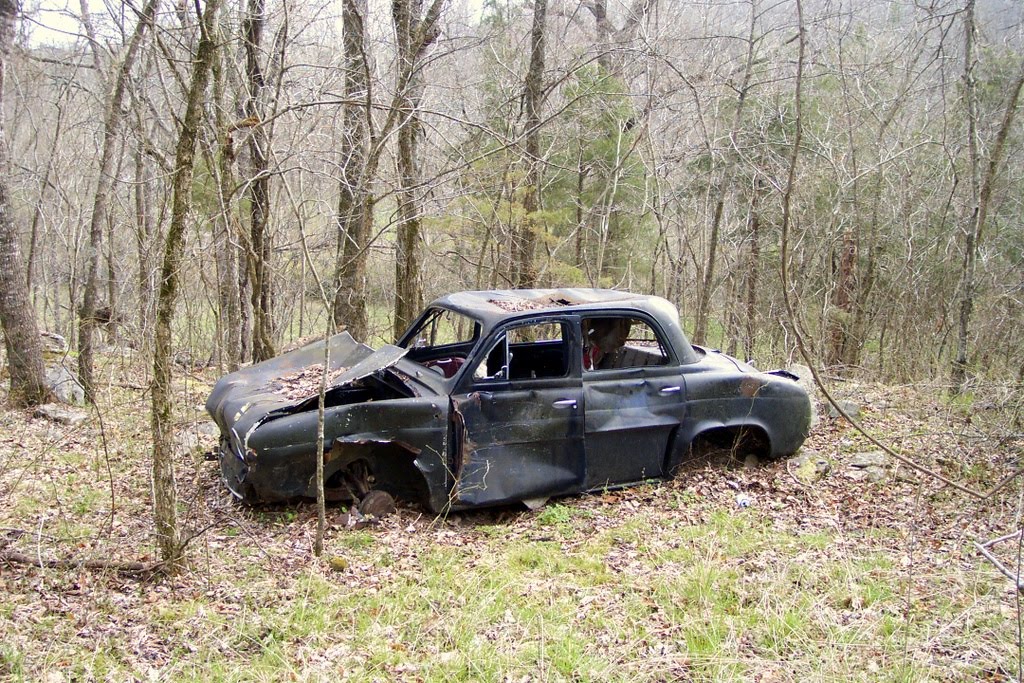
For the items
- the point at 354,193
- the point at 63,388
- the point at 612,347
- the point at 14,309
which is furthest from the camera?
the point at 354,193

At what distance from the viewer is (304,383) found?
574 centimetres

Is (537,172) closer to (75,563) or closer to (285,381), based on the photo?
(285,381)

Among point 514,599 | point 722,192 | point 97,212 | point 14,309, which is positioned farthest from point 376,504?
point 722,192

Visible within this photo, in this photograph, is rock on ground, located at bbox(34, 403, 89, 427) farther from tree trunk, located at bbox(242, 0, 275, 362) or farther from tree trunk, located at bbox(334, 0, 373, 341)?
tree trunk, located at bbox(334, 0, 373, 341)

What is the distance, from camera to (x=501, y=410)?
5.40 m

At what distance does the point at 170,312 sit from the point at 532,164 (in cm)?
852

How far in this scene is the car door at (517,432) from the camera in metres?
5.32

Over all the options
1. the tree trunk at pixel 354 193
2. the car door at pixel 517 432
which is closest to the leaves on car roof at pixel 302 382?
the car door at pixel 517 432

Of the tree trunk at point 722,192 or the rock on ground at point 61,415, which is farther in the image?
the tree trunk at point 722,192

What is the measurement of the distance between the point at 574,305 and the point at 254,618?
130 inches

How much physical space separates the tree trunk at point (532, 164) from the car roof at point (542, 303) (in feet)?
16.5

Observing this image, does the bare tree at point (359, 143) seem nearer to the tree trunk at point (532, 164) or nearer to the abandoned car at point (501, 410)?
the abandoned car at point (501, 410)

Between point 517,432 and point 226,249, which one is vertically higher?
point 226,249

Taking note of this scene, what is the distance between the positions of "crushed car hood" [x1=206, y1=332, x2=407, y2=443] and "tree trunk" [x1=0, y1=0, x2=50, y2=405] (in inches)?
134
